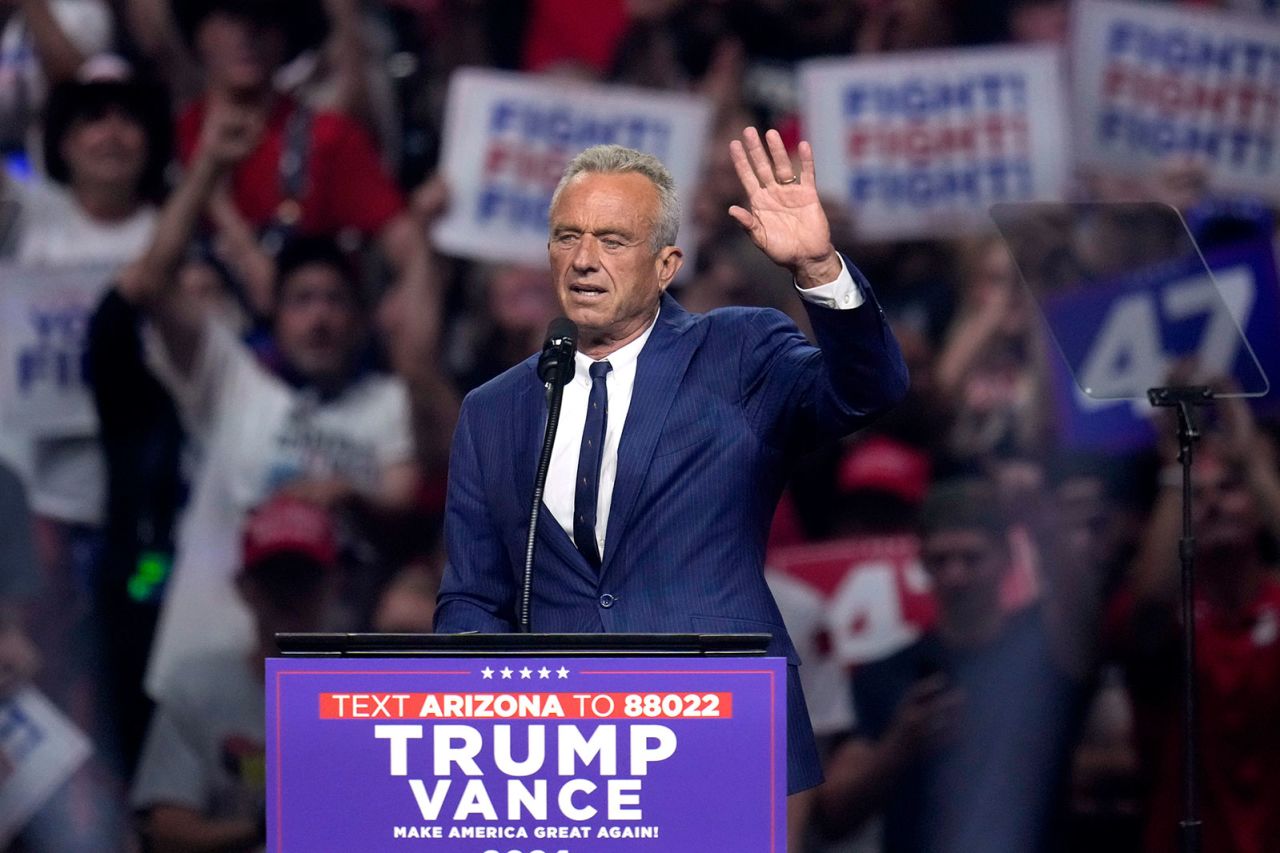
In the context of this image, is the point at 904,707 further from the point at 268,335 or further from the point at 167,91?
the point at 167,91

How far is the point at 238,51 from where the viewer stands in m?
5.84

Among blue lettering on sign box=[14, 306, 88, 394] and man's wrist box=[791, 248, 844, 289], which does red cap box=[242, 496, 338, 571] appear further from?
man's wrist box=[791, 248, 844, 289]

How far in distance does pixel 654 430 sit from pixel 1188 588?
95 centimetres

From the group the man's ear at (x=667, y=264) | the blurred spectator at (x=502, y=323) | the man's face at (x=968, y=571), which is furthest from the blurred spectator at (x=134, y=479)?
the man's ear at (x=667, y=264)

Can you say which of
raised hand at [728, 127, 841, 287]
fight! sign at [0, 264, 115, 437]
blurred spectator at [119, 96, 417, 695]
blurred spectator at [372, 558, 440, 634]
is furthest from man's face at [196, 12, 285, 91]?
raised hand at [728, 127, 841, 287]

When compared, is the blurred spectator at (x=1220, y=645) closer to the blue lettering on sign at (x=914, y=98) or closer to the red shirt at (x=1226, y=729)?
the red shirt at (x=1226, y=729)

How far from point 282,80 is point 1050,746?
9.62ft

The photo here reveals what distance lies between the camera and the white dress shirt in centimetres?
261

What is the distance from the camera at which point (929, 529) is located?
5367mm

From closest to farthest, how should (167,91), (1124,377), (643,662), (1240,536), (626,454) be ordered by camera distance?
1. (643,662)
2. (626,454)
3. (1124,377)
4. (1240,536)
5. (167,91)

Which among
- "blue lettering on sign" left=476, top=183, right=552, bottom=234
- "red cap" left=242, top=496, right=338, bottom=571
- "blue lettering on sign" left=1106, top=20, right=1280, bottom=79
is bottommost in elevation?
"red cap" left=242, top=496, right=338, bottom=571

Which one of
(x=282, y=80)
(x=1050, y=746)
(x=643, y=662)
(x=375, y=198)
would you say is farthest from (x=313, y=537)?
(x=643, y=662)

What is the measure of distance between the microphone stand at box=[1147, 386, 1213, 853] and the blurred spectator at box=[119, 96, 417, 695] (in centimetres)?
290

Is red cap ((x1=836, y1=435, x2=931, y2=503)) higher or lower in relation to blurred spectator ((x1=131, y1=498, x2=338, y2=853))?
higher
